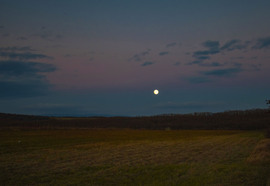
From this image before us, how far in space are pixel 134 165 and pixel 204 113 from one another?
477 feet

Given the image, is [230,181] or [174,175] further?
[174,175]

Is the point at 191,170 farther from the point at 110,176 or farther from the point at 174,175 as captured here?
the point at 110,176

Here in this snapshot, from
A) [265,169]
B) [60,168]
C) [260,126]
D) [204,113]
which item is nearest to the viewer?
[265,169]

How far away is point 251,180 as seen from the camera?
1206 cm

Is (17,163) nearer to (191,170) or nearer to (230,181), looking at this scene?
(191,170)

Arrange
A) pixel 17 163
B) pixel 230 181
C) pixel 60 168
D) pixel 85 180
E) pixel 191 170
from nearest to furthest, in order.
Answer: pixel 230 181 → pixel 85 180 → pixel 191 170 → pixel 60 168 → pixel 17 163

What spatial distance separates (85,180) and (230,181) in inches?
275

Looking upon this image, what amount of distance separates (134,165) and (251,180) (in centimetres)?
745

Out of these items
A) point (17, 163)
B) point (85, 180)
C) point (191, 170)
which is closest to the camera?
point (85, 180)

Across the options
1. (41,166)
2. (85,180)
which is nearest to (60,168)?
(41,166)

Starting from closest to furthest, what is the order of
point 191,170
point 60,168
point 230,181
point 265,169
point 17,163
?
point 230,181 < point 265,169 < point 191,170 < point 60,168 < point 17,163

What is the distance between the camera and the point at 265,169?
45.7 ft

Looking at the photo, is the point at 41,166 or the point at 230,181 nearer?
the point at 230,181

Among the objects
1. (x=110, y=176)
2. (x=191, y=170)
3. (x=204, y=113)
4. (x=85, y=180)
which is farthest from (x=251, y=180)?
(x=204, y=113)
